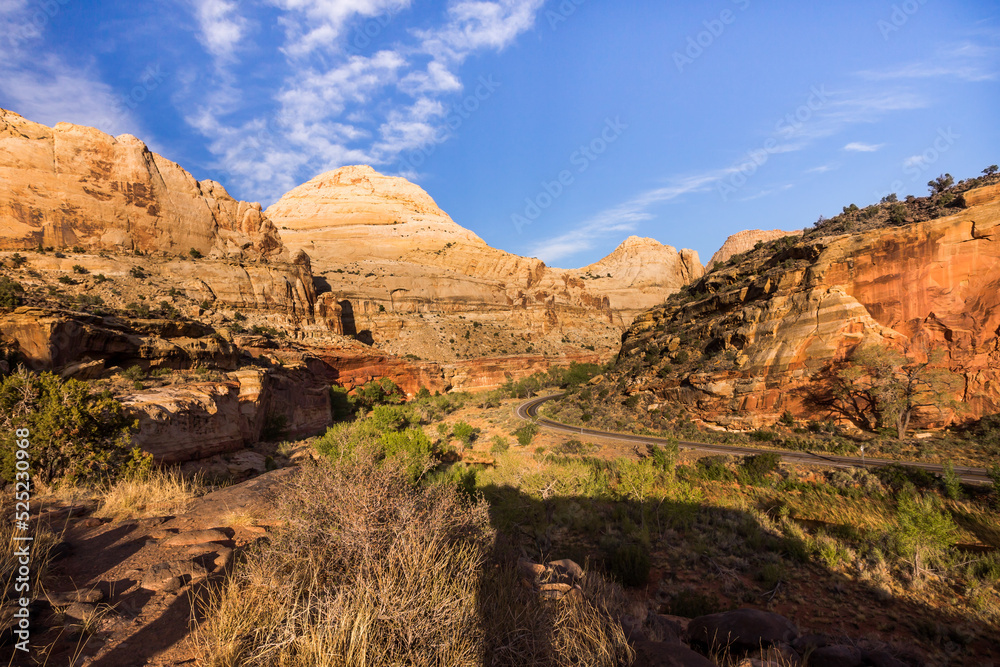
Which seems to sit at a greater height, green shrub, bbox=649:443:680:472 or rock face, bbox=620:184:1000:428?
rock face, bbox=620:184:1000:428

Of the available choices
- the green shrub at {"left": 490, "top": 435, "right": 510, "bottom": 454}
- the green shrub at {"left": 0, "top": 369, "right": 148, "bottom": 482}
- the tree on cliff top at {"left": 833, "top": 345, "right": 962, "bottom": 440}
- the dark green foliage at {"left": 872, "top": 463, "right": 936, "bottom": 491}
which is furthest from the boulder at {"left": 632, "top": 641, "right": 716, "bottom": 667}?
the tree on cliff top at {"left": 833, "top": 345, "right": 962, "bottom": 440}

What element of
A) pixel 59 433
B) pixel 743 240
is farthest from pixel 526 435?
pixel 743 240

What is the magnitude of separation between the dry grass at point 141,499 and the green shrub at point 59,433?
1.53 m

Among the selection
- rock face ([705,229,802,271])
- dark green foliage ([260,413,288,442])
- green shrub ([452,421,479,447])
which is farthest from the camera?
rock face ([705,229,802,271])

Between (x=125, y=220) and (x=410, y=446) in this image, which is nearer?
(x=410, y=446)

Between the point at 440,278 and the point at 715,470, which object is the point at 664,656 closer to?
the point at 715,470

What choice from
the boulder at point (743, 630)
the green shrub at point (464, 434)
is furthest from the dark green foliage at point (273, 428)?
the boulder at point (743, 630)

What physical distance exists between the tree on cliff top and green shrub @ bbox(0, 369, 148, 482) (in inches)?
1066

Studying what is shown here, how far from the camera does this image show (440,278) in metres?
72.1

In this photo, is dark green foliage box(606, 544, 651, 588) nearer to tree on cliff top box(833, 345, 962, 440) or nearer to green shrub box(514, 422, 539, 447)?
green shrub box(514, 422, 539, 447)

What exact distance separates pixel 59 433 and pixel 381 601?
9.91 m

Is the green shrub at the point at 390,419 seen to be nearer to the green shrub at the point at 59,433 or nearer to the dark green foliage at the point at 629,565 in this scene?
the green shrub at the point at 59,433

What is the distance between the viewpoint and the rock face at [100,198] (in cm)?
3638

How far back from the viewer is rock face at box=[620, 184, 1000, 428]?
17.7 meters
